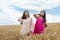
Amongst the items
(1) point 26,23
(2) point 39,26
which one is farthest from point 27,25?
(2) point 39,26

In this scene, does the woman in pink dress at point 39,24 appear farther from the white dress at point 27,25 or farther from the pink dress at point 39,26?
the white dress at point 27,25

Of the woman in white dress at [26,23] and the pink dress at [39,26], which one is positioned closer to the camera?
the woman in white dress at [26,23]

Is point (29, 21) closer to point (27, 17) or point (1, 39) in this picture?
point (27, 17)

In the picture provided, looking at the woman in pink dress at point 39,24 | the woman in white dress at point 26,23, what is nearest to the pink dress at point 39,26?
the woman in pink dress at point 39,24

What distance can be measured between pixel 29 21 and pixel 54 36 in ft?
4.68

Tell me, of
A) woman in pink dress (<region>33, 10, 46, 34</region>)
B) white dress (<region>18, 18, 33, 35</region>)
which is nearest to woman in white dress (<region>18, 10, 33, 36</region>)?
white dress (<region>18, 18, 33, 35</region>)

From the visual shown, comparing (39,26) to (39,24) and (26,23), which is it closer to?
(39,24)

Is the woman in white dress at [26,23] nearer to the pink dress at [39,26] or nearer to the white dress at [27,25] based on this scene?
the white dress at [27,25]

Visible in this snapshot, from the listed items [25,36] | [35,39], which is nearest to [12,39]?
[25,36]

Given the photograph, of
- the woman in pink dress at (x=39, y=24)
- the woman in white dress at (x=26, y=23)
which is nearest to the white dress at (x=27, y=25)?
the woman in white dress at (x=26, y=23)

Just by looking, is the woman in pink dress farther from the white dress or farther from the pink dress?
the white dress

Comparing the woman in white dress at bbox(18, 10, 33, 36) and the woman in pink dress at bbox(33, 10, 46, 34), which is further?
the woman in pink dress at bbox(33, 10, 46, 34)

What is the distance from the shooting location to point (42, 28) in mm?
10727

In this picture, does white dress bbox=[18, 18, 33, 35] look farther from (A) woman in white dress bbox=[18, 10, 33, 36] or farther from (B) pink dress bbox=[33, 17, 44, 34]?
(B) pink dress bbox=[33, 17, 44, 34]
